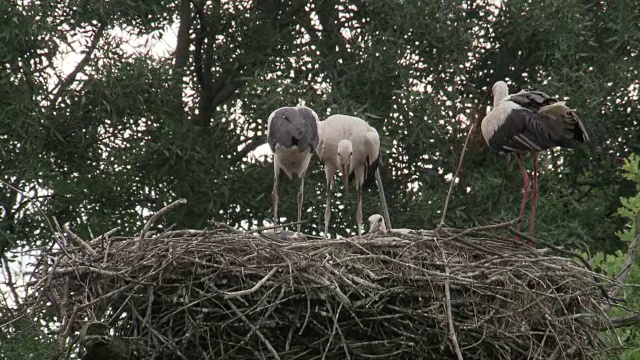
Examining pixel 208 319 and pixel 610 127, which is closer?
pixel 208 319

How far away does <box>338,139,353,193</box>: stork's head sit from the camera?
1216 centimetres

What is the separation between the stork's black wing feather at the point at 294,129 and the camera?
12281 millimetres

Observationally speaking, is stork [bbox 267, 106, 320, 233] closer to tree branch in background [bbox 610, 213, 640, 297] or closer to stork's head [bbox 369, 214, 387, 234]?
stork's head [bbox 369, 214, 387, 234]

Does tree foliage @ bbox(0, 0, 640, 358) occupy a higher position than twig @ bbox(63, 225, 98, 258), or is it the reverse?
tree foliage @ bbox(0, 0, 640, 358)

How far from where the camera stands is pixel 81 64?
16672 mm

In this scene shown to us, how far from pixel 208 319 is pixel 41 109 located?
7957 millimetres

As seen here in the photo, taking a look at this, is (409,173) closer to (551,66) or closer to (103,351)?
(551,66)

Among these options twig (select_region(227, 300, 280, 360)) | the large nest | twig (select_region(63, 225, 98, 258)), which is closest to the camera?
twig (select_region(227, 300, 280, 360))

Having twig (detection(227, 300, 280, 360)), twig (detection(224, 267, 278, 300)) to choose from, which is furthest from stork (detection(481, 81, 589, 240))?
twig (detection(227, 300, 280, 360))

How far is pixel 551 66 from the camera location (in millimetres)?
17188

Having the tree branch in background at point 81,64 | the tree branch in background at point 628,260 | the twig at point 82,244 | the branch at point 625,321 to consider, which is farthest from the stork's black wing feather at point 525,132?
the tree branch in background at point 81,64

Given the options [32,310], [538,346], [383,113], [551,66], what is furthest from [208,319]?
[551,66]

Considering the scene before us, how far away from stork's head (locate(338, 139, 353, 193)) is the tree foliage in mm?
3145

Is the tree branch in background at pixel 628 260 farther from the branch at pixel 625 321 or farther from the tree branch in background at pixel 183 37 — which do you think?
the tree branch in background at pixel 183 37
